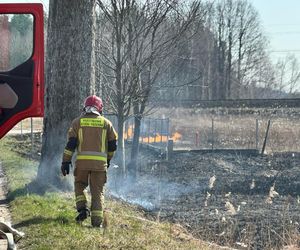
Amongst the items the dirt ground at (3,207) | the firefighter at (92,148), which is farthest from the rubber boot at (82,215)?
the dirt ground at (3,207)

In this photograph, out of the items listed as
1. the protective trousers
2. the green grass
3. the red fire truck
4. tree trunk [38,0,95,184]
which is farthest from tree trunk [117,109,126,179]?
the red fire truck

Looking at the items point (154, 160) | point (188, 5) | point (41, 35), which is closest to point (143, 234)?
point (41, 35)

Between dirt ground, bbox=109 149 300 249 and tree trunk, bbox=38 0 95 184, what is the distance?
7.20 ft

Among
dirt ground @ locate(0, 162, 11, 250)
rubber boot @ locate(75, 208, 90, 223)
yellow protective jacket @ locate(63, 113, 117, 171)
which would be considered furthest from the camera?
rubber boot @ locate(75, 208, 90, 223)

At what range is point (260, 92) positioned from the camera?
7944 centimetres

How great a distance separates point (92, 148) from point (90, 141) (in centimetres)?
9

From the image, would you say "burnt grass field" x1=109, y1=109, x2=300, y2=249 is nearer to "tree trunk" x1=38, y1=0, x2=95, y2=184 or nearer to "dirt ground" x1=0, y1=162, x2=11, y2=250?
"tree trunk" x1=38, y1=0, x2=95, y2=184

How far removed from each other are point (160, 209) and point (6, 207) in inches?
137

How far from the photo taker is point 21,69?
5.18m

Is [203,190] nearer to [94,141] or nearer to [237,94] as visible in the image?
[94,141]

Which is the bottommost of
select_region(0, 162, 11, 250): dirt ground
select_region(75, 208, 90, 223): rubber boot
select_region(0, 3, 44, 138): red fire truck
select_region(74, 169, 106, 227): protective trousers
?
select_region(0, 162, 11, 250): dirt ground

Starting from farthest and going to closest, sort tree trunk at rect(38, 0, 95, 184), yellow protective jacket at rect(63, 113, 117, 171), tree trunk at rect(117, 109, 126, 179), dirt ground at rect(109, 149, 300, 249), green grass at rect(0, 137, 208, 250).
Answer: tree trunk at rect(117, 109, 126, 179), tree trunk at rect(38, 0, 95, 184), dirt ground at rect(109, 149, 300, 249), yellow protective jacket at rect(63, 113, 117, 171), green grass at rect(0, 137, 208, 250)

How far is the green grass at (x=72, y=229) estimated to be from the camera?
22.7 ft

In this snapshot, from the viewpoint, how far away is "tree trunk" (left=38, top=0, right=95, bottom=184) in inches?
411
